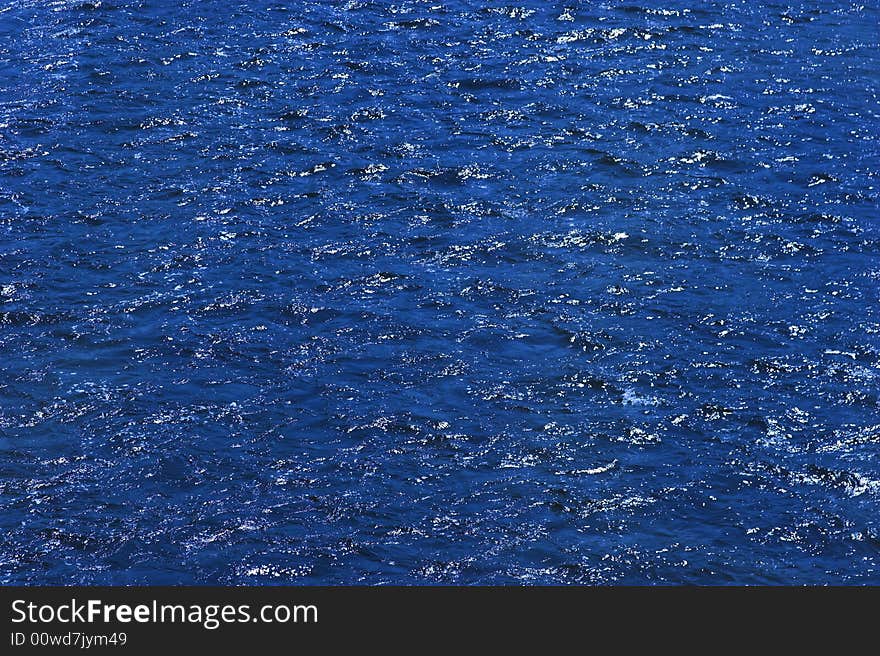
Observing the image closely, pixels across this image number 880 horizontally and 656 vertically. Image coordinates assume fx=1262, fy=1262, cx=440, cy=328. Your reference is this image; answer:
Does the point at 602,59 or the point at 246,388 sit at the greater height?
the point at 602,59

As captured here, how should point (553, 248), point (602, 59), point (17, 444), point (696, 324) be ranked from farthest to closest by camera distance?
point (602, 59) < point (553, 248) < point (696, 324) < point (17, 444)

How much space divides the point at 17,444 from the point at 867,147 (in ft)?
90.5

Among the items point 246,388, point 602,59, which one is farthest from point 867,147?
point 246,388

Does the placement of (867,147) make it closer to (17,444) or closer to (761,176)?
(761,176)

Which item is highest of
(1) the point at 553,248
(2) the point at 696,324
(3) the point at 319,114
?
(3) the point at 319,114

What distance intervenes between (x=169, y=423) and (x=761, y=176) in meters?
20.2

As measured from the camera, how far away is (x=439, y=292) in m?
35.0

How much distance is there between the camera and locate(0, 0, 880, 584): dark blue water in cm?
2758

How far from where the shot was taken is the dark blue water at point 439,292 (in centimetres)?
2758

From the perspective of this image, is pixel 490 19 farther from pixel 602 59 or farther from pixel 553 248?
pixel 553 248

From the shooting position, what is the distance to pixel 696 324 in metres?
33.6

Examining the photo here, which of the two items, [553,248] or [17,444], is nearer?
[17,444]

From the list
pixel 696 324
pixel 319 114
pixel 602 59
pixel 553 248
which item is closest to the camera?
pixel 696 324

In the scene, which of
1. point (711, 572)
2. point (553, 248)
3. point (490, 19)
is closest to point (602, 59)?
point (490, 19)
